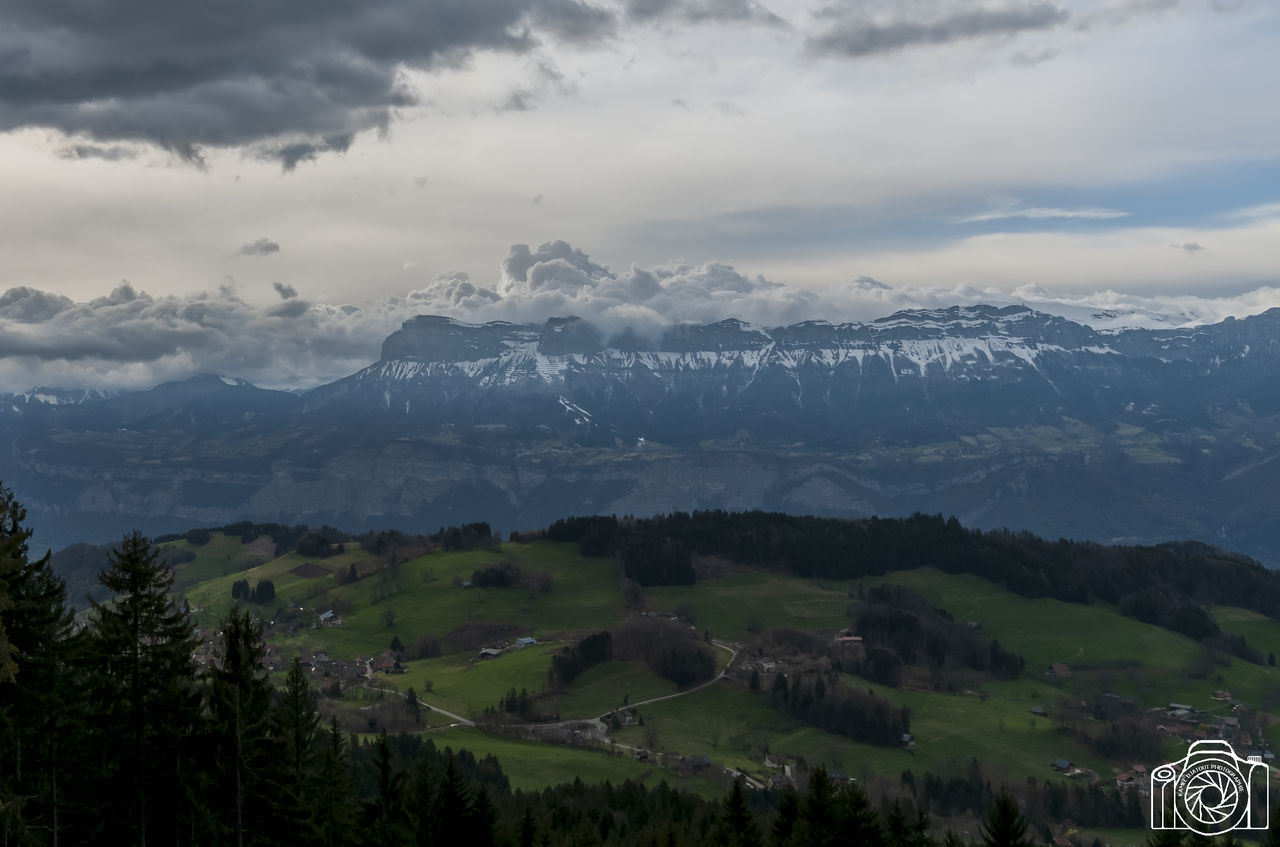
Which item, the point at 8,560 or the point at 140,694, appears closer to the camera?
the point at 8,560

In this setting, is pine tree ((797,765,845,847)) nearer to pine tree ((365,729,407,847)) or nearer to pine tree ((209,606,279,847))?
pine tree ((365,729,407,847))

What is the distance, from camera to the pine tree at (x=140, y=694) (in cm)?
4262

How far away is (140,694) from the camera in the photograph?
43281 millimetres

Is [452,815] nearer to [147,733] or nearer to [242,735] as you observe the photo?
[242,735]

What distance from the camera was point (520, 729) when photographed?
16912 cm

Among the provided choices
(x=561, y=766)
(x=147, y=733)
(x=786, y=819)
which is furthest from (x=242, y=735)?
(x=561, y=766)

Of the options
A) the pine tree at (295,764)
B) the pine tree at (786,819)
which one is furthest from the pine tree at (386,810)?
the pine tree at (786,819)

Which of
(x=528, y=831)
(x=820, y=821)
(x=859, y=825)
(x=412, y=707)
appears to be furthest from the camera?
(x=412, y=707)

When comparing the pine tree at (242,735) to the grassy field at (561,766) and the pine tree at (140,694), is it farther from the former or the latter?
the grassy field at (561,766)

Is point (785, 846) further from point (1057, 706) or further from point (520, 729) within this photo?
point (1057, 706)

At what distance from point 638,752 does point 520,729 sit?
21198 millimetres

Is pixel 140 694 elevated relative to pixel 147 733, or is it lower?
elevated

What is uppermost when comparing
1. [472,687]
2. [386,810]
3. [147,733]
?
[147,733]

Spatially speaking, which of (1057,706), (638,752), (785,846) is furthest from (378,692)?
(785,846)
